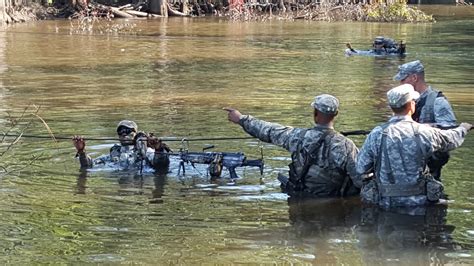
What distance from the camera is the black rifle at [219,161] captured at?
11.5 metres

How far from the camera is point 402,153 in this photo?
905cm

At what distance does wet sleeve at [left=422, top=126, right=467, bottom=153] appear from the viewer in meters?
9.03

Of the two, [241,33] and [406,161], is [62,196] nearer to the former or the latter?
[406,161]

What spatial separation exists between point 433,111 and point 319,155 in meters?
1.31

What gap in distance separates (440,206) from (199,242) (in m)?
2.74

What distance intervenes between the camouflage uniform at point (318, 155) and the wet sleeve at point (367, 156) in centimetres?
49

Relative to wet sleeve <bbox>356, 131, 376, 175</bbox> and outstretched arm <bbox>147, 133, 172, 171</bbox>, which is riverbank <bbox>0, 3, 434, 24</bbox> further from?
wet sleeve <bbox>356, 131, 376, 175</bbox>

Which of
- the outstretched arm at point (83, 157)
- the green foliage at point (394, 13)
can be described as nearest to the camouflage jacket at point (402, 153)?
the outstretched arm at point (83, 157)

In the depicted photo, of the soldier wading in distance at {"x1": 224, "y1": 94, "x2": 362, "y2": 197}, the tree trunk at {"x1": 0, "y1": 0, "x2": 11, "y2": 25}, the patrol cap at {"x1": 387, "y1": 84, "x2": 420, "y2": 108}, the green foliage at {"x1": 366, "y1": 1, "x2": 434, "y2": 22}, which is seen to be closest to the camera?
the patrol cap at {"x1": 387, "y1": 84, "x2": 420, "y2": 108}

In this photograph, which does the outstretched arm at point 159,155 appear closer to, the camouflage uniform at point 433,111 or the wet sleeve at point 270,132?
the wet sleeve at point 270,132

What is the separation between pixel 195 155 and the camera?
11695 millimetres

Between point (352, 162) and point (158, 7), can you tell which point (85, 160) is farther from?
point (158, 7)

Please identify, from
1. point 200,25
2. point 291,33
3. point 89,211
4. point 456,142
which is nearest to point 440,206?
point 456,142

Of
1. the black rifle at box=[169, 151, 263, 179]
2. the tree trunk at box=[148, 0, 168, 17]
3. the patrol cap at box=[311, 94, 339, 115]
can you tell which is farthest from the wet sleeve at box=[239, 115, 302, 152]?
the tree trunk at box=[148, 0, 168, 17]
